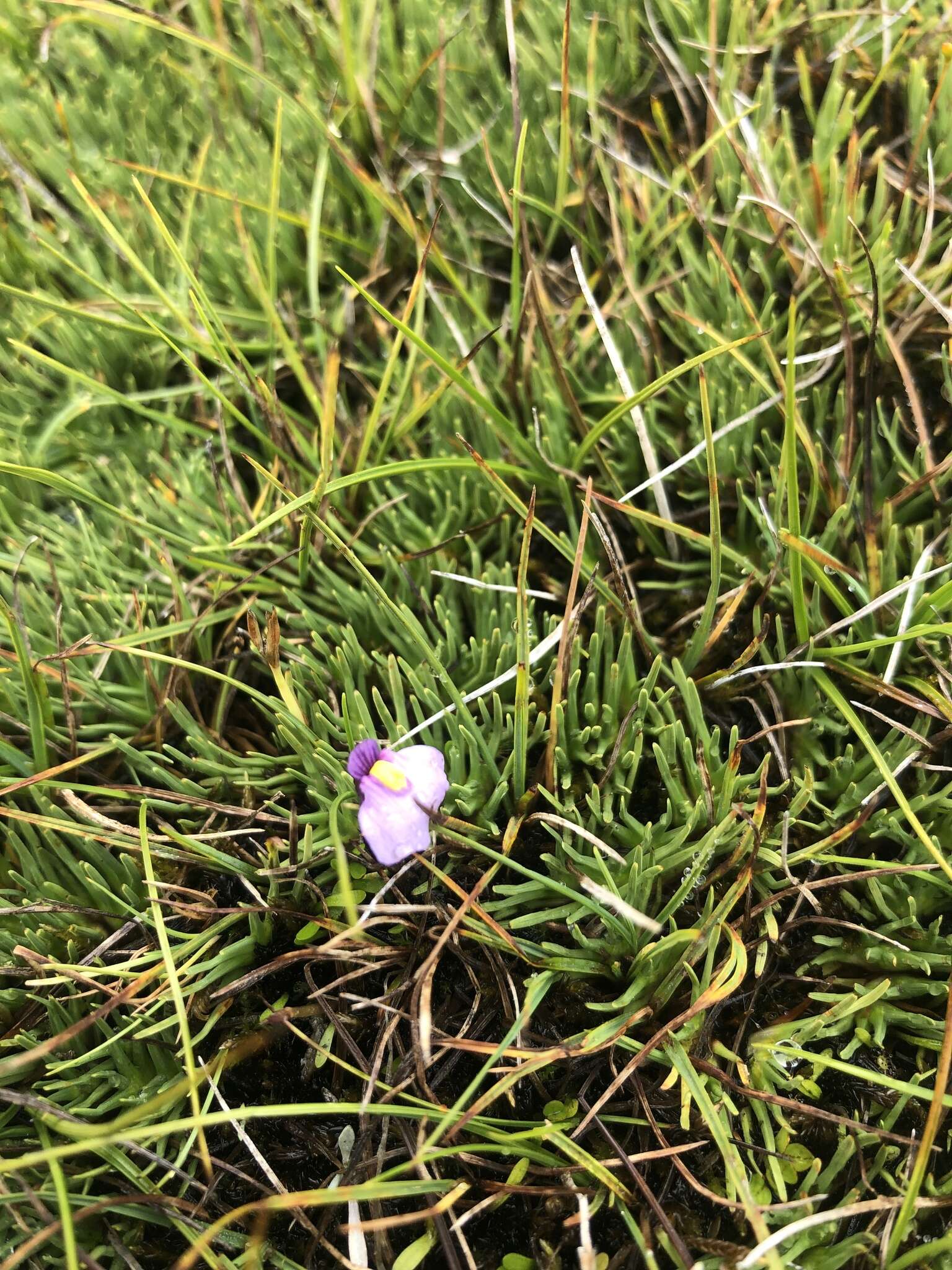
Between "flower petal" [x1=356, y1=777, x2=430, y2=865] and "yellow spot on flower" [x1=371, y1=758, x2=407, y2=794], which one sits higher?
"yellow spot on flower" [x1=371, y1=758, x2=407, y2=794]

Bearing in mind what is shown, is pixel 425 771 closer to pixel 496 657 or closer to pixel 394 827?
pixel 394 827

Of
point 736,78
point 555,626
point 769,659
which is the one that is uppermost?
point 736,78

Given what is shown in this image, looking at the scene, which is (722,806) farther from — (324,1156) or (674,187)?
(674,187)

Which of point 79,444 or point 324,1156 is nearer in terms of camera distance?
point 324,1156

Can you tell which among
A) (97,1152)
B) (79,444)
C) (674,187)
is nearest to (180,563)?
(79,444)

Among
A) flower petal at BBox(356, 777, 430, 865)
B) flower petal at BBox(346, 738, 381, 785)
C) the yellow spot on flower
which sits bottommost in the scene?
flower petal at BBox(356, 777, 430, 865)

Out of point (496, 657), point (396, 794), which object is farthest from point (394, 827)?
point (496, 657)
